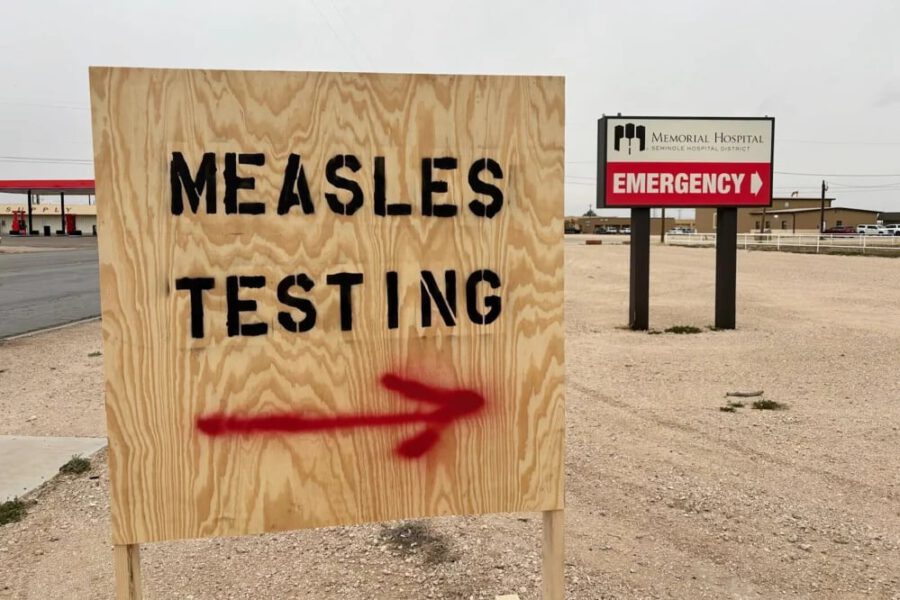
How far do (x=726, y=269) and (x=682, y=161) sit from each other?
6.16 feet

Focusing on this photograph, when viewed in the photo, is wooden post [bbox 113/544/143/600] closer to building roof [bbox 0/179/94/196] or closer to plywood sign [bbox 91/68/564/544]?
plywood sign [bbox 91/68/564/544]

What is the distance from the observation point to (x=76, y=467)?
470cm

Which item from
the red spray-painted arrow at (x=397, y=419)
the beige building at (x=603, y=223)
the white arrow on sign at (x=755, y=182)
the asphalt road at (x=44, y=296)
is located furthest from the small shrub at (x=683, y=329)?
the beige building at (x=603, y=223)

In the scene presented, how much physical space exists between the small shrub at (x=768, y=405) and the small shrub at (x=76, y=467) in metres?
5.25

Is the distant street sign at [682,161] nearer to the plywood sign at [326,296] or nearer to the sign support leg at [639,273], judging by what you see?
the sign support leg at [639,273]

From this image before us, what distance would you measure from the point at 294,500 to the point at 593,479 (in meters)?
2.75

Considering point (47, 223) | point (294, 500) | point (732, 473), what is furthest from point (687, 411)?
point (47, 223)

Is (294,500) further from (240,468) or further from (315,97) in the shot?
(315,97)

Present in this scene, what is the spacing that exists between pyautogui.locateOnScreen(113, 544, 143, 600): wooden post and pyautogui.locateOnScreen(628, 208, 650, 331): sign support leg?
982cm

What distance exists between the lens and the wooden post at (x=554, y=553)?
250cm

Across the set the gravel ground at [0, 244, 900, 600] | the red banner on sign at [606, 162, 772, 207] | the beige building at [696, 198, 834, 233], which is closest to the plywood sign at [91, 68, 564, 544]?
the gravel ground at [0, 244, 900, 600]

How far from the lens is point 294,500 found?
90.7 inches

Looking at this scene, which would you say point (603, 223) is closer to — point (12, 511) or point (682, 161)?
point (682, 161)

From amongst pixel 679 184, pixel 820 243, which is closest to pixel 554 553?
pixel 679 184
